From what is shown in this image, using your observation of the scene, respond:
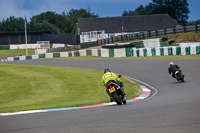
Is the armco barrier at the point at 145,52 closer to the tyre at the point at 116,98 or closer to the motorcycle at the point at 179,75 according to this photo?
the motorcycle at the point at 179,75

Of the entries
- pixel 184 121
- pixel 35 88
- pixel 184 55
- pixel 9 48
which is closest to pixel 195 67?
pixel 184 55

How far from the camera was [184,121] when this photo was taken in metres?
6.18

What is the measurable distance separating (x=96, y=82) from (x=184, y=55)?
14126 mm

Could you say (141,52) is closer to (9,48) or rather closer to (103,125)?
(103,125)

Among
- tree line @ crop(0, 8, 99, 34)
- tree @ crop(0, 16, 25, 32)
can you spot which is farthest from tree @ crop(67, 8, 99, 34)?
tree @ crop(0, 16, 25, 32)

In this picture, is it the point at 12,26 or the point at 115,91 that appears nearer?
the point at 115,91

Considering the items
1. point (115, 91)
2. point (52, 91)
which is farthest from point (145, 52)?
point (115, 91)

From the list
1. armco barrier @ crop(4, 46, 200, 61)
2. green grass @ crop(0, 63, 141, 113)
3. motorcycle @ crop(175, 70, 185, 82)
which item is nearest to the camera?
green grass @ crop(0, 63, 141, 113)

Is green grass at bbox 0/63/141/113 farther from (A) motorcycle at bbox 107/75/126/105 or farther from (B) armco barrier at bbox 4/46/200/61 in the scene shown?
(B) armco barrier at bbox 4/46/200/61

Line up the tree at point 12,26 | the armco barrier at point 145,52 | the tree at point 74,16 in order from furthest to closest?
the tree at point 74,16
the tree at point 12,26
the armco barrier at point 145,52

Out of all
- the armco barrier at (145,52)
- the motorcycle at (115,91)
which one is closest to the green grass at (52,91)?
the motorcycle at (115,91)

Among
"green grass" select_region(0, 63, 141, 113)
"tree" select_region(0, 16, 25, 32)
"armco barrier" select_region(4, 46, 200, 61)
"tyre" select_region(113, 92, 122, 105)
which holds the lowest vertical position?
"green grass" select_region(0, 63, 141, 113)

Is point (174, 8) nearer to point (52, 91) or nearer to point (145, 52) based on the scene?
point (145, 52)

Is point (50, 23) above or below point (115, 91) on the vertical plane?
above
